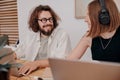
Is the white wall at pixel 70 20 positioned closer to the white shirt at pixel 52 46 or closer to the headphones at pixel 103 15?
the white shirt at pixel 52 46

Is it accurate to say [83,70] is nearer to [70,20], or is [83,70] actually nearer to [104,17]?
[104,17]

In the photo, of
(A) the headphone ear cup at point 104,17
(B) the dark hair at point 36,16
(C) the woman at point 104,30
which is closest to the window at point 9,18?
(B) the dark hair at point 36,16

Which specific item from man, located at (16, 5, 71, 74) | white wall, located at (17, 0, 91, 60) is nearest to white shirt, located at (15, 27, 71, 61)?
man, located at (16, 5, 71, 74)

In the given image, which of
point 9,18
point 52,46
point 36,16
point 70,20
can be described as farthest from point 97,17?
point 9,18

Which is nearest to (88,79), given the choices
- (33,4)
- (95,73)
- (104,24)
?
(95,73)

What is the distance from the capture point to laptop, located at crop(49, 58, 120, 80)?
3.08ft

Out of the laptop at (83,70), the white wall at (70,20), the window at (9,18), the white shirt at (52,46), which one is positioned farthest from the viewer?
the window at (9,18)

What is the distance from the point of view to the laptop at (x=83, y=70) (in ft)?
3.08

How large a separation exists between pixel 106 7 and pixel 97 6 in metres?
0.07

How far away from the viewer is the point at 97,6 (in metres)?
1.73

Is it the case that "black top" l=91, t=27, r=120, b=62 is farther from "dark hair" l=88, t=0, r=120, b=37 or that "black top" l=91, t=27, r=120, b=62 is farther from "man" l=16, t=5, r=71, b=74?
"man" l=16, t=5, r=71, b=74

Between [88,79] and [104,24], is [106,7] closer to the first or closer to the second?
[104,24]

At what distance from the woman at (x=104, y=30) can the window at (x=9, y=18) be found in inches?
82.9

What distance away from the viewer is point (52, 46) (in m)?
2.42
